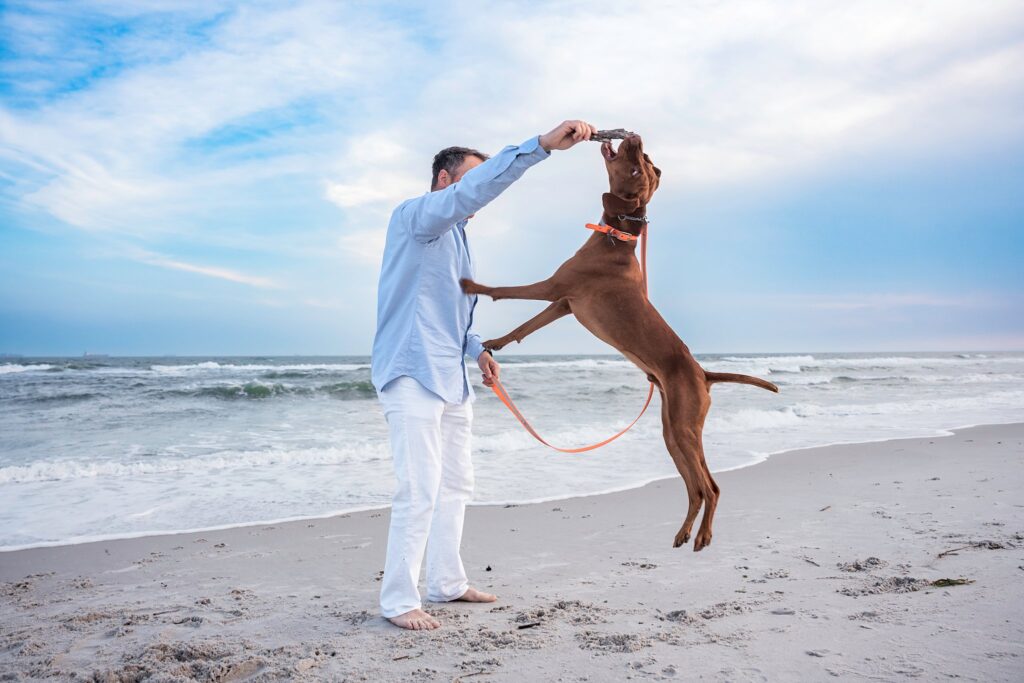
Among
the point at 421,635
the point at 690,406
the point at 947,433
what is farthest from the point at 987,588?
the point at 947,433

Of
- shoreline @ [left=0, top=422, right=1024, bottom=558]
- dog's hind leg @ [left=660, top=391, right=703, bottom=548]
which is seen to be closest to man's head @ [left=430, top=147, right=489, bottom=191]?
dog's hind leg @ [left=660, top=391, right=703, bottom=548]

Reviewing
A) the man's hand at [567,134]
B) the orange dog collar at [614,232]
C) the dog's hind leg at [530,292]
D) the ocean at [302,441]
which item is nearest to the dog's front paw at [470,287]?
the dog's hind leg at [530,292]

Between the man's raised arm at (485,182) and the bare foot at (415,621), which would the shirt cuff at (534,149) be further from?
the bare foot at (415,621)

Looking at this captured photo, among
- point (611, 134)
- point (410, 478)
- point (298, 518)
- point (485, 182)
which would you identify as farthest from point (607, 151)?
point (298, 518)

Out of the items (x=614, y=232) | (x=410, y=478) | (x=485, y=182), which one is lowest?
(x=410, y=478)

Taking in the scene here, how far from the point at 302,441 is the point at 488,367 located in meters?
6.10

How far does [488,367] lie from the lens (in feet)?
11.0

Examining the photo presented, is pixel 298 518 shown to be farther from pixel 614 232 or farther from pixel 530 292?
pixel 614 232

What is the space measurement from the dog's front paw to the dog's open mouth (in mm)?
724

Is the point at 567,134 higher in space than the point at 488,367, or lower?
higher

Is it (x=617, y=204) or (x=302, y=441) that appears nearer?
(x=617, y=204)

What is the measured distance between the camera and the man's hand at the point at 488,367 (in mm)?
3316

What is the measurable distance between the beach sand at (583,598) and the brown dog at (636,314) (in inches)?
27.5

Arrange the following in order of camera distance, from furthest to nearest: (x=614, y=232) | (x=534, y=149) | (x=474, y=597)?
(x=474, y=597)
(x=614, y=232)
(x=534, y=149)
